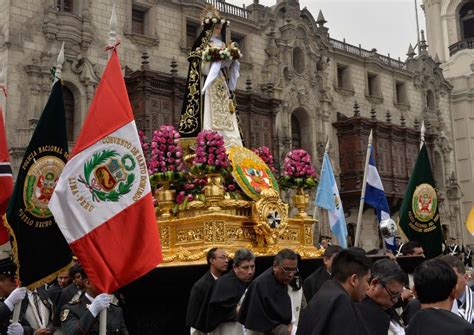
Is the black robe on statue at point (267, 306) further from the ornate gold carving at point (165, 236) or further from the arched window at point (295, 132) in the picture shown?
the arched window at point (295, 132)

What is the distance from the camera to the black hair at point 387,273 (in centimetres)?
443

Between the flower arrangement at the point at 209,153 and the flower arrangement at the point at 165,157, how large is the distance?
1.89ft

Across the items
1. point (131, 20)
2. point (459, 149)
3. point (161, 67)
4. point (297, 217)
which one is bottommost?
point (297, 217)

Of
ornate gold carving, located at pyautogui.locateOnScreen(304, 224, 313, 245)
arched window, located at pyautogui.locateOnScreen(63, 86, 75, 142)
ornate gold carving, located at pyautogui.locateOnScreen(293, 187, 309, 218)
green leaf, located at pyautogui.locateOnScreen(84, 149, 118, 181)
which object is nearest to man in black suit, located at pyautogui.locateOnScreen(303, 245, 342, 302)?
green leaf, located at pyautogui.locateOnScreen(84, 149, 118, 181)

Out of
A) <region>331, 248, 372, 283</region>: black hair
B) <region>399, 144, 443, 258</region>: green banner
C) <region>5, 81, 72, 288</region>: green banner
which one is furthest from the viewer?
<region>399, 144, 443, 258</region>: green banner

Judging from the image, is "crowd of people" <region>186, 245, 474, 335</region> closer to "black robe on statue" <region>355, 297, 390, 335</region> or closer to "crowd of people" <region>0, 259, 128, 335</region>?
"black robe on statue" <region>355, 297, 390, 335</region>

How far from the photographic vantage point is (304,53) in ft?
95.9

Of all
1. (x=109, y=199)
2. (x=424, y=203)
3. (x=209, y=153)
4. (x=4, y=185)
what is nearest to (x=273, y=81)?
(x=424, y=203)

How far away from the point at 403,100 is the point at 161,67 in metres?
16.6

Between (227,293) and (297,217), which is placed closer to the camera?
(227,293)

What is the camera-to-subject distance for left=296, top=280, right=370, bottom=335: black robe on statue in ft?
12.3

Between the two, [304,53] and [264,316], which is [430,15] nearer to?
[304,53]

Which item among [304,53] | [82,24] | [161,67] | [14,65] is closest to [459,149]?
[304,53]

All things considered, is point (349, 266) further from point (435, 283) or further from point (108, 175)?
point (108, 175)
